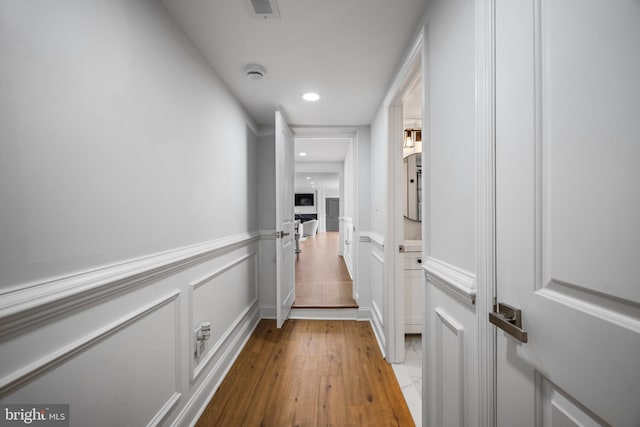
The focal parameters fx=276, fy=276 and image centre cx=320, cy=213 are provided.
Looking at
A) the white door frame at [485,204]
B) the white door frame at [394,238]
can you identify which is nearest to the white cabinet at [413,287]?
the white door frame at [394,238]

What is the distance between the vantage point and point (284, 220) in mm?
2809

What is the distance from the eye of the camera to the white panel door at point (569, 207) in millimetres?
A: 479

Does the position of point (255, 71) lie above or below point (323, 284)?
above

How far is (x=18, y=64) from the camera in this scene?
28.5 inches

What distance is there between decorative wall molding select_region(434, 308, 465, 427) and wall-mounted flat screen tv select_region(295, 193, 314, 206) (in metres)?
13.0

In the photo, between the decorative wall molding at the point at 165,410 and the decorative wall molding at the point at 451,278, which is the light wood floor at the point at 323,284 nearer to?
the decorative wall molding at the point at 165,410

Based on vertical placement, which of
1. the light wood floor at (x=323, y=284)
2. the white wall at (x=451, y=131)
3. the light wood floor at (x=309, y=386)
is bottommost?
the light wood floor at (x=309, y=386)

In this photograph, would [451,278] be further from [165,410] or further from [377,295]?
[377,295]

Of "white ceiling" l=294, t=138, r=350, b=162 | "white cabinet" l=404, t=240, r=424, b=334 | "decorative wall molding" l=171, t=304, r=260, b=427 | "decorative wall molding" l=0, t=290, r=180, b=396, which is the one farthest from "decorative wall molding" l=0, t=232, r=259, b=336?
Answer: "white ceiling" l=294, t=138, r=350, b=162

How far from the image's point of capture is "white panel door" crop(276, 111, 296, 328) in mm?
2512

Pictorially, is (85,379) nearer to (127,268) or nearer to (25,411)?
(25,411)

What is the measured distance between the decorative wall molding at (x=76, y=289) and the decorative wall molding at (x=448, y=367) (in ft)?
4.24

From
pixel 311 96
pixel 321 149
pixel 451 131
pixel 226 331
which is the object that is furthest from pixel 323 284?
pixel 451 131

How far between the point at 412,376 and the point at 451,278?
4.53 ft
